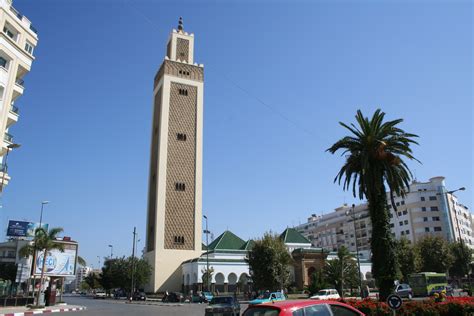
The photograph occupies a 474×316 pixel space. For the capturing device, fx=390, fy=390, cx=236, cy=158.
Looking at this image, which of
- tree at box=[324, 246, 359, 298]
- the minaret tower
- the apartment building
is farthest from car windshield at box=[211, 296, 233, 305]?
the apartment building

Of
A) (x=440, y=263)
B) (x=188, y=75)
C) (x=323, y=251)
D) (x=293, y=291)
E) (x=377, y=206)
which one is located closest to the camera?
(x=377, y=206)

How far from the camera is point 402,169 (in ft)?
75.6

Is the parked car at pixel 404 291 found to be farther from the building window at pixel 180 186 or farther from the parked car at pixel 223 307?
the building window at pixel 180 186

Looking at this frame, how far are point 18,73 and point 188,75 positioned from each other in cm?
4058

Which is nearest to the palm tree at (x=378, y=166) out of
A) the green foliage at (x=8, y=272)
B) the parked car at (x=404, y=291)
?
the parked car at (x=404, y=291)

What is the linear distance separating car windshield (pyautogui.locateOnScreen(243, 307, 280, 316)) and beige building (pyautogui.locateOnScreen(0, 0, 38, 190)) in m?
25.9

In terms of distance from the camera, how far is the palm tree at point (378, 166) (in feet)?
69.9

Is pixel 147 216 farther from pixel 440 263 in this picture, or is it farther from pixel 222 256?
pixel 440 263

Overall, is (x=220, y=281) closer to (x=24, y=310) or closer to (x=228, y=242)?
(x=228, y=242)

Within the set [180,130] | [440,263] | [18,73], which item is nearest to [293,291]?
[440,263]

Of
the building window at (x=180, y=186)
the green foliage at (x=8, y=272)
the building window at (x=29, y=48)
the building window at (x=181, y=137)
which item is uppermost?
the building window at (x=181, y=137)

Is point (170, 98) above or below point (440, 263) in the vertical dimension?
above

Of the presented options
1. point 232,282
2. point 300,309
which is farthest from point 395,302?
point 232,282

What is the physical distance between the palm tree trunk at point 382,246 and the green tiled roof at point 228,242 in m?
41.9
